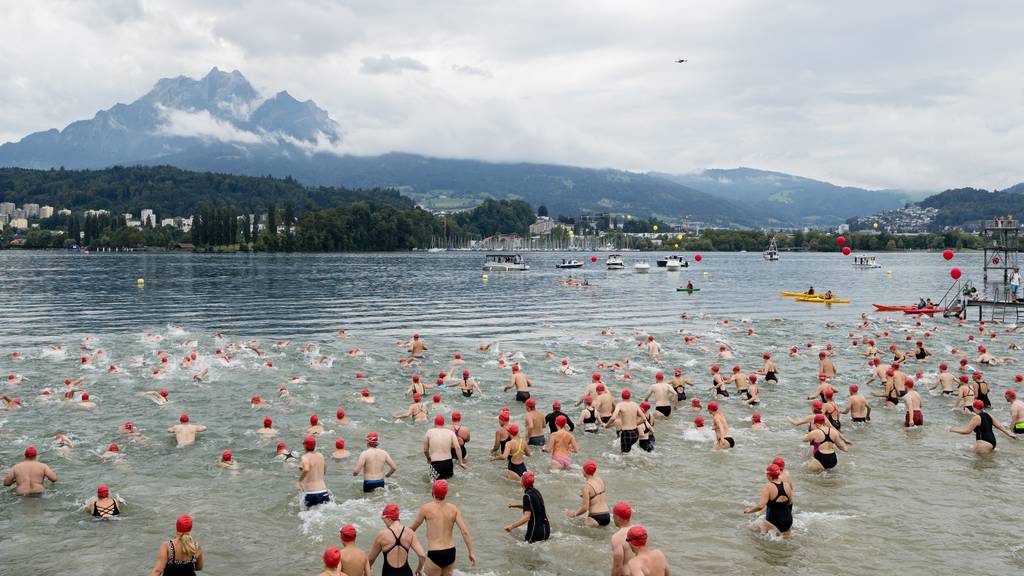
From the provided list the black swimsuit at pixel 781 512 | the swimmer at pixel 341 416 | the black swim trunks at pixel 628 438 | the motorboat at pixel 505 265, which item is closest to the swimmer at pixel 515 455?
the black swim trunks at pixel 628 438

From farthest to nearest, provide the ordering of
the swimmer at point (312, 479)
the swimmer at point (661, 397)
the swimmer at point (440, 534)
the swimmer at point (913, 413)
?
the swimmer at point (661, 397), the swimmer at point (913, 413), the swimmer at point (312, 479), the swimmer at point (440, 534)

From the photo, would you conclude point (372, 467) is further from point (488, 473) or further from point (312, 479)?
point (488, 473)

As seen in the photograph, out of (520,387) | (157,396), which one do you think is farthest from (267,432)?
(520,387)

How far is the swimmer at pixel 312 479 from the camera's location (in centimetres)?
1702

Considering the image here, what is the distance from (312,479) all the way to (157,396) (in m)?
13.7

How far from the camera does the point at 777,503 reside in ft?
51.2

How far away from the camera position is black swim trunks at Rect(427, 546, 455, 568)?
13.3m

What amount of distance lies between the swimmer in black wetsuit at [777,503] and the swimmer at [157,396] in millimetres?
21673

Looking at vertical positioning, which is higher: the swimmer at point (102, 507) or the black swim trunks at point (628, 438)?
the black swim trunks at point (628, 438)

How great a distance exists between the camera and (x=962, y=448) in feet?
72.2

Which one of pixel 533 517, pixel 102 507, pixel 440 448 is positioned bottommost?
pixel 102 507

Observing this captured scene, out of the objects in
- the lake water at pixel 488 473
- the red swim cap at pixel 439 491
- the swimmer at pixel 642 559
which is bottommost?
the lake water at pixel 488 473

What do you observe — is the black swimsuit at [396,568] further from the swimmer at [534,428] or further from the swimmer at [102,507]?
the swimmer at [534,428]

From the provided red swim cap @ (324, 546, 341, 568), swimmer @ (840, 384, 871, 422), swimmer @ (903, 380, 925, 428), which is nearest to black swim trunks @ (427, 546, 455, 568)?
red swim cap @ (324, 546, 341, 568)
